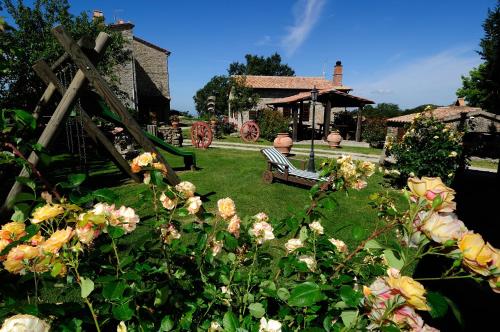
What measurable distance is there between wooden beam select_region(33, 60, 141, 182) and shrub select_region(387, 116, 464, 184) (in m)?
6.17

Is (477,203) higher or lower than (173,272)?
lower

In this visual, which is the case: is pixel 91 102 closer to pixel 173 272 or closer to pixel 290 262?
pixel 173 272

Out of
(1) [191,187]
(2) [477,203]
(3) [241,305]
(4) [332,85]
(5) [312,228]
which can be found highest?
(4) [332,85]

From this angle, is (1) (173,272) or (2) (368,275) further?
(1) (173,272)

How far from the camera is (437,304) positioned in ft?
2.34

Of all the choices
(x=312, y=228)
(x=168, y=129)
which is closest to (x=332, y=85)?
(x=168, y=129)

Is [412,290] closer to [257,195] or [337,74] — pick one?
[257,195]

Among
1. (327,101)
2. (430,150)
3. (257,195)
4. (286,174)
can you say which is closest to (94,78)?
(257,195)

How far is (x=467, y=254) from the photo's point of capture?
668 millimetres

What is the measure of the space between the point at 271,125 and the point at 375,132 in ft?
21.6

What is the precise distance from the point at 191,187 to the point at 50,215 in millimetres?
619

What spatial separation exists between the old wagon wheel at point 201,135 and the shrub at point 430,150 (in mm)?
8543

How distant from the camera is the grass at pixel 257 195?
4807 mm

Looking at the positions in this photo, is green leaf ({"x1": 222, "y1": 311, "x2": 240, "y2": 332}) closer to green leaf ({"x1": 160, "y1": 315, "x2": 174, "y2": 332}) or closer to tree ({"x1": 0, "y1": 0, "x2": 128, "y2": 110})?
green leaf ({"x1": 160, "y1": 315, "x2": 174, "y2": 332})
